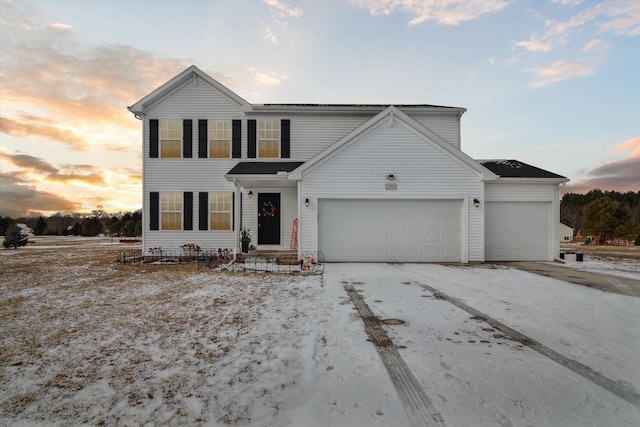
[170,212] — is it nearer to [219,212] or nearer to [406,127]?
[219,212]

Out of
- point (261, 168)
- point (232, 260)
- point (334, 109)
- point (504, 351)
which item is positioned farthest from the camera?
point (334, 109)

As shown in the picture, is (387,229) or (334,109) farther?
(334,109)

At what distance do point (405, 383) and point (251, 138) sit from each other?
42.1 ft

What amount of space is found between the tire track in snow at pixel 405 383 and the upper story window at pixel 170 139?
1243 cm

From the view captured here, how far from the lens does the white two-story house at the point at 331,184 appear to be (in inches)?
461

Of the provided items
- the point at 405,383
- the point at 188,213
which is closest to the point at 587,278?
the point at 405,383

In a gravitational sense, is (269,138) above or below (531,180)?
above

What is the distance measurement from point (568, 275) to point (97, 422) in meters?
12.0

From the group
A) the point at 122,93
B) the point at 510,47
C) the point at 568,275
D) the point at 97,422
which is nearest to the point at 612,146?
the point at 510,47

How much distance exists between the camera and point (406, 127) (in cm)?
1176

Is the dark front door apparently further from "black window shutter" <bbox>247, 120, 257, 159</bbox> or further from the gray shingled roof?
"black window shutter" <bbox>247, 120, 257, 159</bbox>

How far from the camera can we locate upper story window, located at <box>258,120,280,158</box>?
14203 millimetres

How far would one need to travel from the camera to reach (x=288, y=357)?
381cm

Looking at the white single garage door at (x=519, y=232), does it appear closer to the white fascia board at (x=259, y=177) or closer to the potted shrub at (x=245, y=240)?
the white fascia board at (x=259, y=177)
